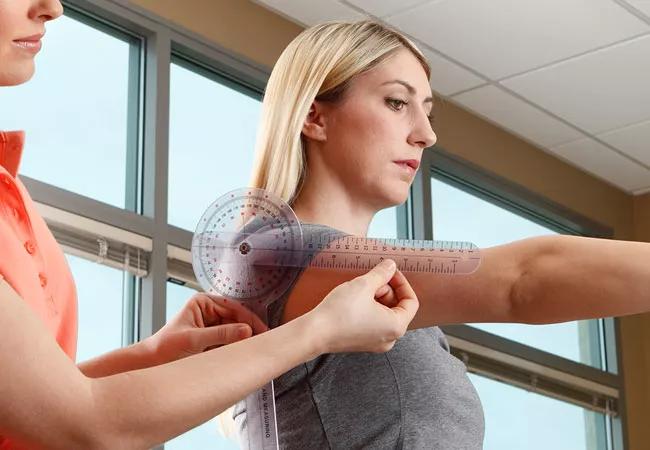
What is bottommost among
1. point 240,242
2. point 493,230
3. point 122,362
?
point 122,362

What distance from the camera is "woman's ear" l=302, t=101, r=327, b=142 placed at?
5.93ft

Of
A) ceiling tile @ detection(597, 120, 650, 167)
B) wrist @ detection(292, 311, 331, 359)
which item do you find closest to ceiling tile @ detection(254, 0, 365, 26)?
ceiling tile @ detection(597, 120, 650, 167)

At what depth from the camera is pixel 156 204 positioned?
3.93m

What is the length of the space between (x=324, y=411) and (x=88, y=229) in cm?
224

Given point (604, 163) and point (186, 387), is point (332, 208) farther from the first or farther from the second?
point (604, 163)

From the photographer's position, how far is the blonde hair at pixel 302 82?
1.75 meters

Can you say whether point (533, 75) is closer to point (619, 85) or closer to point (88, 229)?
point (619, 85)

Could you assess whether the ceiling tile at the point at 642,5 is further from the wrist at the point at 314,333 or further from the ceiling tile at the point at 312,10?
the wrist at the point at 314,333

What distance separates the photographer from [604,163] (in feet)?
19.4

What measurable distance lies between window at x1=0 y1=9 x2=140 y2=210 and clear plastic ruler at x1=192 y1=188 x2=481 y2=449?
2200 millimetres

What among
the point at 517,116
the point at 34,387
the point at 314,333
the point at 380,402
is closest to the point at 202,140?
the point at 517,116

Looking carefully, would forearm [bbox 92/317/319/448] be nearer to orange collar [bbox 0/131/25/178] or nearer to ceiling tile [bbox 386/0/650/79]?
orange collar [bbox 0/131/25/178]

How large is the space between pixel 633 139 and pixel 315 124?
4065mm

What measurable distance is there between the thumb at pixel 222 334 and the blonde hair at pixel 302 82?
372mm
